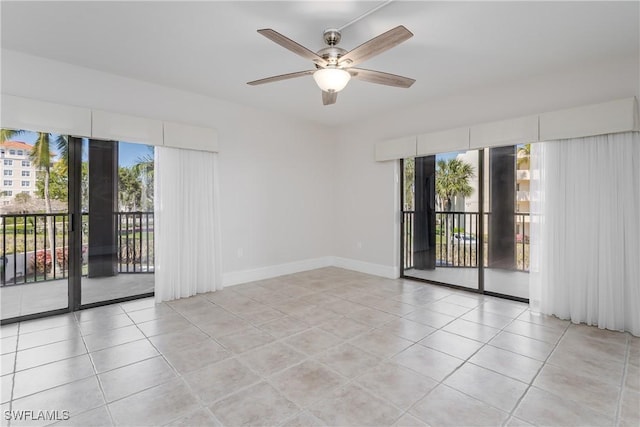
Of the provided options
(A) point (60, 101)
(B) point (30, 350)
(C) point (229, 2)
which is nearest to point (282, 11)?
(C) point (229, 2)

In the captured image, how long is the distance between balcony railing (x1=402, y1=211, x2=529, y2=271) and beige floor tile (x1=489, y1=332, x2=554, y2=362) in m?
1.53

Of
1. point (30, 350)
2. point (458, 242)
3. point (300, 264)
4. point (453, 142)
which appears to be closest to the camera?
point (30, 350)

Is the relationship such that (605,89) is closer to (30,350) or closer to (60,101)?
(60,101)

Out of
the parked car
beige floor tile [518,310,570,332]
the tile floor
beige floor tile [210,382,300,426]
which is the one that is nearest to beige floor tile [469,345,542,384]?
the tile floor

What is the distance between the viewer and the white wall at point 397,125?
3160mm

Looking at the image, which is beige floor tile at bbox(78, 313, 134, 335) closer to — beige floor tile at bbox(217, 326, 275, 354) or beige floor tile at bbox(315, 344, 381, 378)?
beige floor tile at bbox(217, 326, 275, 354)

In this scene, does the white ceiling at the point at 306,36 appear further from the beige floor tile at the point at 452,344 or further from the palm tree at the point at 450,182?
the beige floor tile at the point at 452,344

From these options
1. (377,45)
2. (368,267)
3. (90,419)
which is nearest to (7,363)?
(90,419)

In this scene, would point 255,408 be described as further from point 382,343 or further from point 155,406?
point 382,343

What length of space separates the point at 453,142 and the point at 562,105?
1.17m

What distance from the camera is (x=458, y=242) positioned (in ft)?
15.5

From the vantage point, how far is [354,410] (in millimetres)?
1842

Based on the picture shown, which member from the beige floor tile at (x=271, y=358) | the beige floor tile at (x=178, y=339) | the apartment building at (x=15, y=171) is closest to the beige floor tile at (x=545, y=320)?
the beige floor tile at (x=271, y=358)

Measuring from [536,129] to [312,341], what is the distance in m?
3.27
